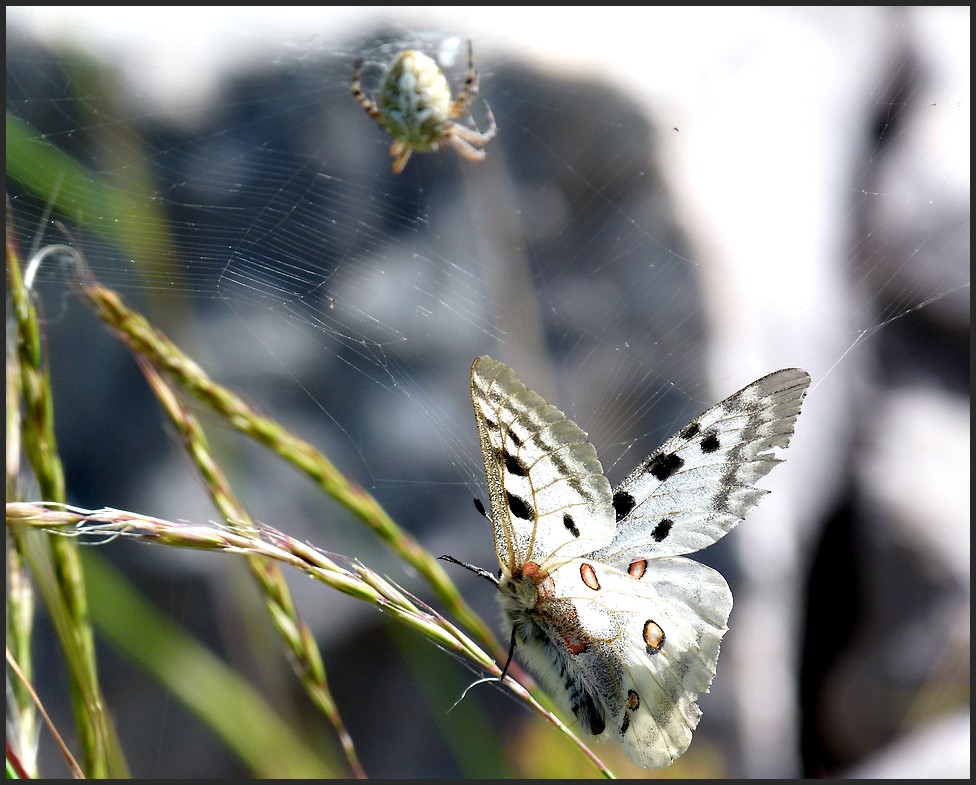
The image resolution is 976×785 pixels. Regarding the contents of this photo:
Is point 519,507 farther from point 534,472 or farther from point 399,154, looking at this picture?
point 399,154

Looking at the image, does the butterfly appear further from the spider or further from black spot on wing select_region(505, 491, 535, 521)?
the spider

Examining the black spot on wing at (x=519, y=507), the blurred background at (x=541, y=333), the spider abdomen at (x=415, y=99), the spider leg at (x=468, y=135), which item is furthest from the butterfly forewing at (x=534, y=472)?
the spider leg at (x=468, y=135)

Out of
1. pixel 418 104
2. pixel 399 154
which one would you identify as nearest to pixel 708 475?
pixel 418 104

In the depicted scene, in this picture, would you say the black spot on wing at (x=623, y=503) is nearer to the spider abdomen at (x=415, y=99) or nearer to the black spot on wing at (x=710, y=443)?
the black spot on wing at (x=710, y=443)

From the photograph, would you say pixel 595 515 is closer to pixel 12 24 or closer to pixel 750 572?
pixel 750 572

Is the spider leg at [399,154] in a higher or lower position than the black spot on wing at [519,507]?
higher

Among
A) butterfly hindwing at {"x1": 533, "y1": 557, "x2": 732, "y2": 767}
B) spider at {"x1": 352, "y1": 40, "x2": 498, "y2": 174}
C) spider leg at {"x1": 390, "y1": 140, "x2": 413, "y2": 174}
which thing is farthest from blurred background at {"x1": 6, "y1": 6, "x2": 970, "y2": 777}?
butterfly hindwing at {"x1": 533, "y1": 557, "x2": 732, "y2": 767}

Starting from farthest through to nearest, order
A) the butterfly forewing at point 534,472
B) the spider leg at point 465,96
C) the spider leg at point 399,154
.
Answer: the spider leg at point 399,154
the spider leg at point 465,96
the butterfly forewing at point 534,472

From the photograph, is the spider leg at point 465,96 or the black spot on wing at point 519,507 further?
the spider leg at point 465,96
